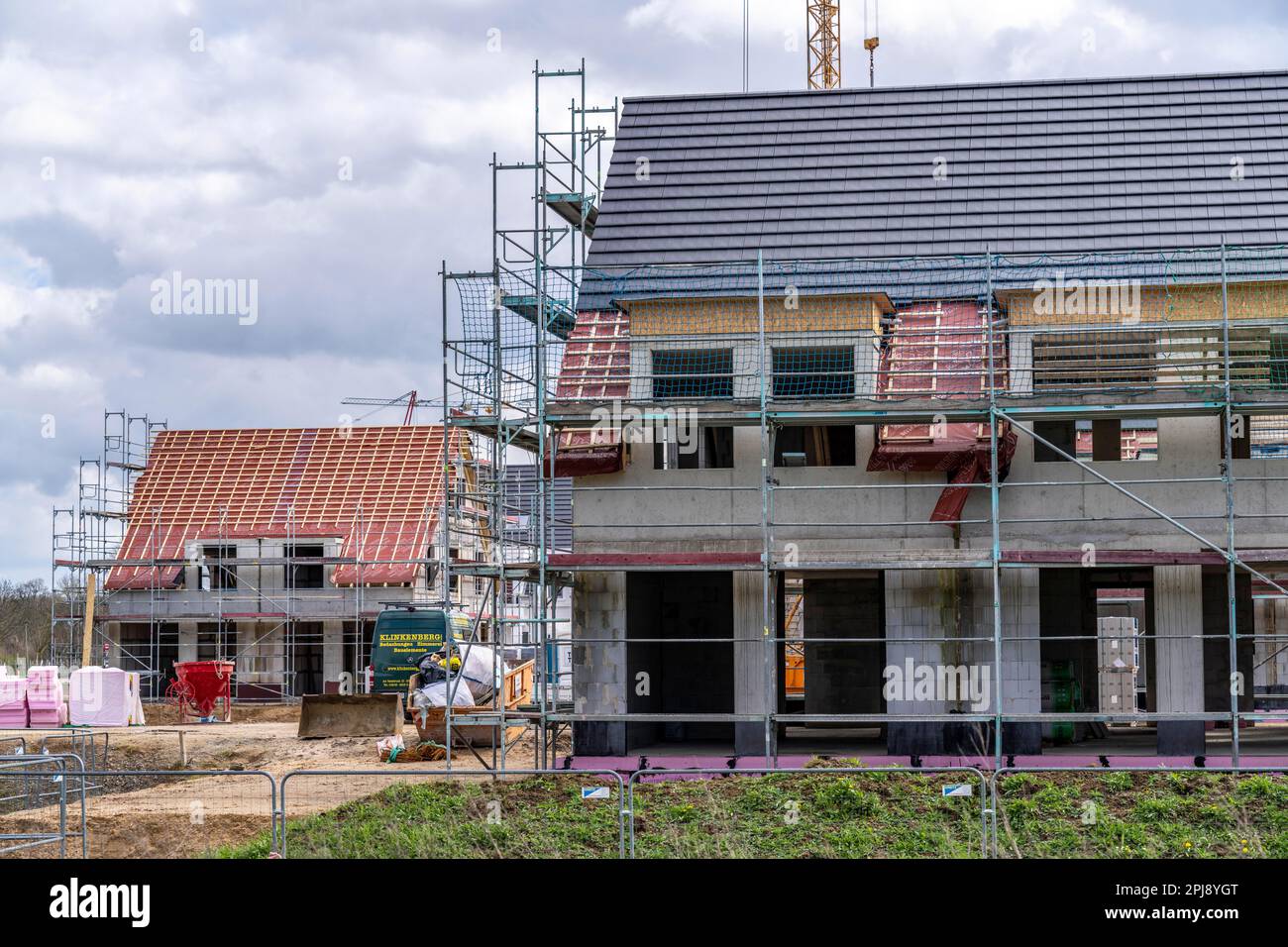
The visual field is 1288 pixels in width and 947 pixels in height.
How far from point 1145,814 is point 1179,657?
6.00 m

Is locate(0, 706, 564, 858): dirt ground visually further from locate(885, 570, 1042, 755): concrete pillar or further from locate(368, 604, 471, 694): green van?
locate(885, 570, 1042, 755): concrete pillar

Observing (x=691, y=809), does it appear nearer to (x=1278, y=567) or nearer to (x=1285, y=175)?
(x=1278, y=567)

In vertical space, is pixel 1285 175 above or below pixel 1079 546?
above

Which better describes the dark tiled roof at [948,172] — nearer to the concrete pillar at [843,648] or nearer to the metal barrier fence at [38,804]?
the concrete pillar at [843,648]

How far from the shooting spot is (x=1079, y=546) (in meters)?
21.9

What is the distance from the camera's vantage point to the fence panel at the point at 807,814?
575 inches

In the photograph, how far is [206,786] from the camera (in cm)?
2314

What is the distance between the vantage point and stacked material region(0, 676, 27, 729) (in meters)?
35.2

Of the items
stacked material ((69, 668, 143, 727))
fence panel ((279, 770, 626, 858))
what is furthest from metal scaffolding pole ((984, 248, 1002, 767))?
stacked material ((69, 668, 143, 727))

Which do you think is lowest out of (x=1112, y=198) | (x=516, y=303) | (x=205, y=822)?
(x=205, y=822)

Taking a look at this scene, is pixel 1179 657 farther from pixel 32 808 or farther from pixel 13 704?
pixel 13 704
